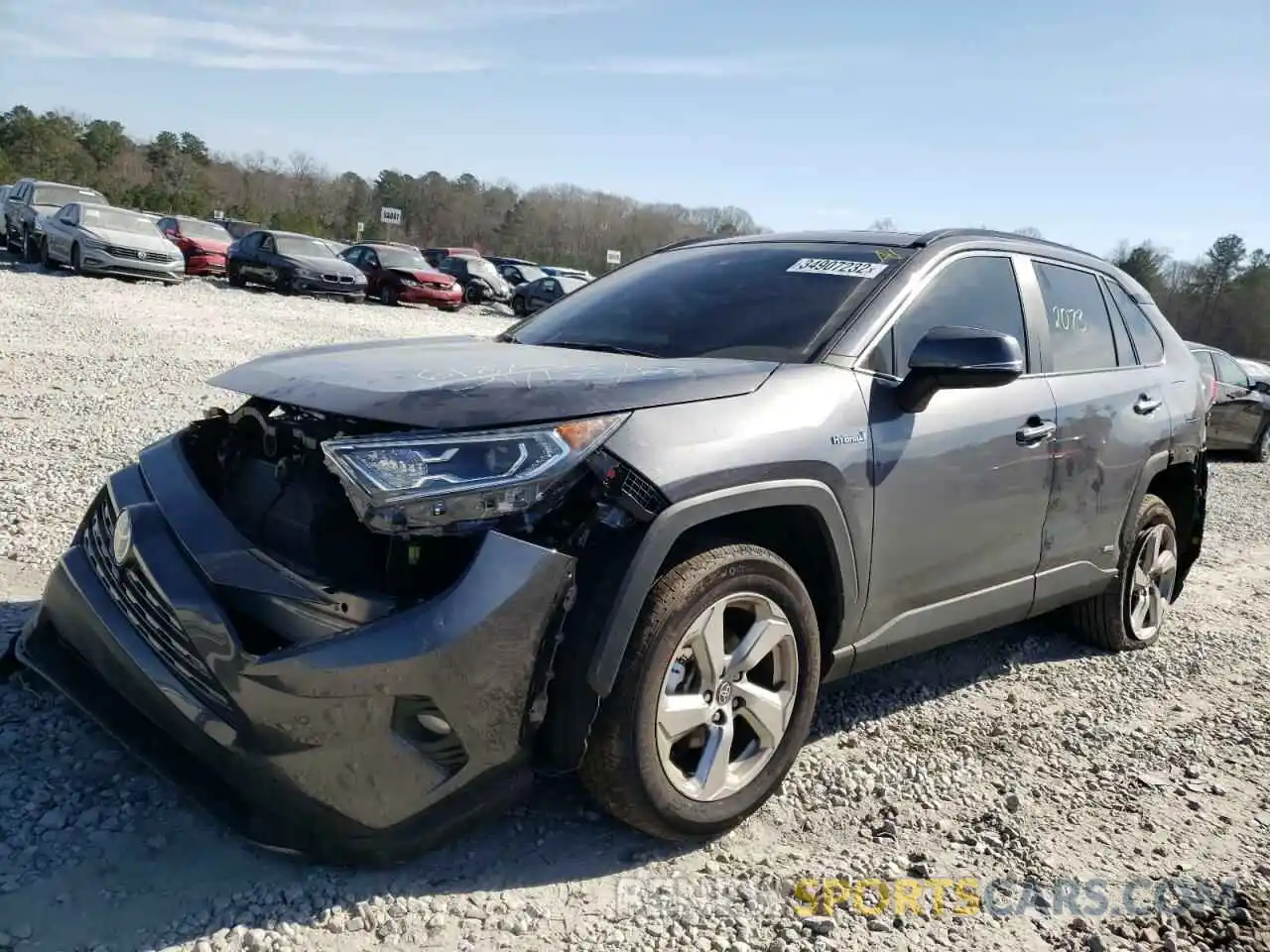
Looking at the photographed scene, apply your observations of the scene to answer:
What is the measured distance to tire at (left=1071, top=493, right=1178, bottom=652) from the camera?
458 centimetres

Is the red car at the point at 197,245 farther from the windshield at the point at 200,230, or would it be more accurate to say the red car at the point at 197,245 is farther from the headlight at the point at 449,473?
the headlight at the point at 449,473

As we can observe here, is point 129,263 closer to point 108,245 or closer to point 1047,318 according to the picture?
point 108,245

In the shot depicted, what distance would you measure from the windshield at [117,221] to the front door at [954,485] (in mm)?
19202

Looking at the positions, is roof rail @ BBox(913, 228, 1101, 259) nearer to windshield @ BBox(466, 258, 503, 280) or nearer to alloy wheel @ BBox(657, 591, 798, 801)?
alloy wheel @ BBox(657, 591, 798, 801)

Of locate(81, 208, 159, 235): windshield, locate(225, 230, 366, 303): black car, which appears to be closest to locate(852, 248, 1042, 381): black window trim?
locate(81, 208, 159, 235): windshield

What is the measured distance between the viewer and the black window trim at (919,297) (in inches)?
125

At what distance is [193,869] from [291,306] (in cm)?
1795

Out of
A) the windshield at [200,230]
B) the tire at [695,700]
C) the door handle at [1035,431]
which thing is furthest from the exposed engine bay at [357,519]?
the windshield at [200,230]

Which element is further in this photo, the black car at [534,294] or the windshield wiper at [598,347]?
the black car at [534,294]

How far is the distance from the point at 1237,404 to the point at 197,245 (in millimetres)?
21190

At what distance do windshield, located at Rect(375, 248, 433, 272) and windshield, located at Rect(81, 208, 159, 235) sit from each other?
19.5ft

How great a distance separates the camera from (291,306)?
1906cm

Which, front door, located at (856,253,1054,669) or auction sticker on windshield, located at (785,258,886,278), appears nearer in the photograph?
front door, located at (856,253,1054,669)

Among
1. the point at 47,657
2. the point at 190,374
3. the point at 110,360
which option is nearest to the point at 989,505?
the point at 47,657
